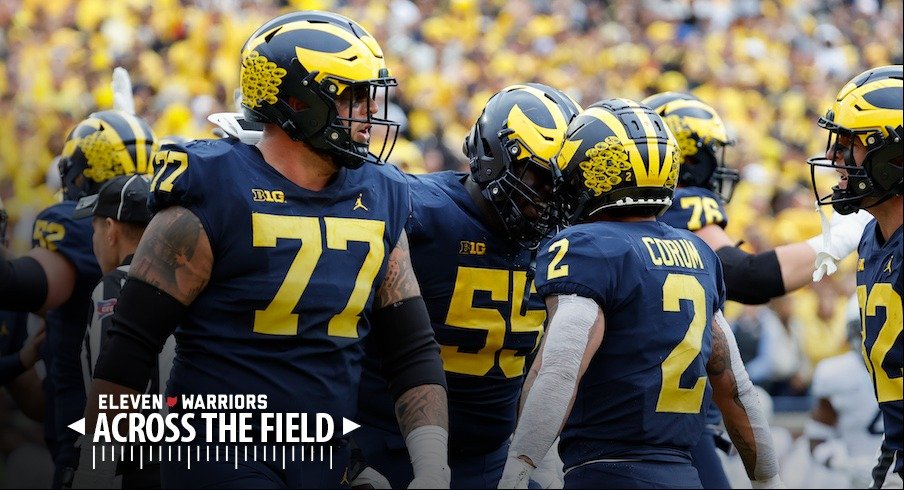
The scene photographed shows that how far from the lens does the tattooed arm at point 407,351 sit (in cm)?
361

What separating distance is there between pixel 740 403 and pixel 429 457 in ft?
3.78

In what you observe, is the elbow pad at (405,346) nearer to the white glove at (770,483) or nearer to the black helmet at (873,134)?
the white glove at (770,483)

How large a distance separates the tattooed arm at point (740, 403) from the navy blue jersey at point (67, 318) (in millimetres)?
2648

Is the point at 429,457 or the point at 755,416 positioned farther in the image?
the point at 755,416

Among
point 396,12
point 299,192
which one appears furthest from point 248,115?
point 396,12

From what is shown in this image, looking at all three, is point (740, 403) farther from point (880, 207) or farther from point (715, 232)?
point (715, 232)

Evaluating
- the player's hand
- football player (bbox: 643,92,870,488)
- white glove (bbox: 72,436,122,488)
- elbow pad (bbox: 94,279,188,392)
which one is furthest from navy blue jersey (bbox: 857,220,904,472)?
the player's hand

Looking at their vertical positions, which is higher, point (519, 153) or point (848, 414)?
point (519, 153)

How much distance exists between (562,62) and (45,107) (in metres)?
7.09

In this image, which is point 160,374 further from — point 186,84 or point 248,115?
point 186,84

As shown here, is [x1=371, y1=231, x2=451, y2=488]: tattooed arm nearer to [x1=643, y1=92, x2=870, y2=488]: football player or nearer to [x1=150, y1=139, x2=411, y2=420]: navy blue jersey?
[x1=150, y1=139, x2=411, y2=420]: navy blue jersey

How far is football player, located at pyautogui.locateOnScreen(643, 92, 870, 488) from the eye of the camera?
16.8ft

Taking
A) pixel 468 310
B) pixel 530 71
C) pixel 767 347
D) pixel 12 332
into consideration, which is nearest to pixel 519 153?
pixel 468 310

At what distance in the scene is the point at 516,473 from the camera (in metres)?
3.42
